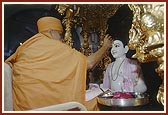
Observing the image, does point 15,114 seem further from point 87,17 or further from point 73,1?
point 87,17

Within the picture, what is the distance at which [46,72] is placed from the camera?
114 centimetres

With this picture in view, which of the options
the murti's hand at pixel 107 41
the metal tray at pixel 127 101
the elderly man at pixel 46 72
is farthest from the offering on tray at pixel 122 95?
the murti's hand at pixel 107 41

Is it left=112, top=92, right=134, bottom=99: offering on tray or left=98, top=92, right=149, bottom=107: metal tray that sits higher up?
left=112, top=92, right=134, bottom=99: offering on tray

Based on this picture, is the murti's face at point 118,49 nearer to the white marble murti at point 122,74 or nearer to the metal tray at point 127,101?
the white marble murti at point 122,74

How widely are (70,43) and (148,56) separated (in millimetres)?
570

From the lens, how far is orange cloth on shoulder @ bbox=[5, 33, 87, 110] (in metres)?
1.11

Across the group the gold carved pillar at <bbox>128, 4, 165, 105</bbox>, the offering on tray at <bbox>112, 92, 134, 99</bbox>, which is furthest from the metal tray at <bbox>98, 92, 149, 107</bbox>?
the gold carved pillar at <bbox>128, 4, 165, 105</bbox>

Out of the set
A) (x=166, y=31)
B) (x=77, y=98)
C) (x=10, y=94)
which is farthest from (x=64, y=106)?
(x=166, y=31)

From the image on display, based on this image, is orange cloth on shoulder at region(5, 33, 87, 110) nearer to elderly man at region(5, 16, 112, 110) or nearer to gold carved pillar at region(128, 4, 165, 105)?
elderly man at region(5, 16, 112, 110)

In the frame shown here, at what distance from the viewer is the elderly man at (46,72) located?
1109 millimetres

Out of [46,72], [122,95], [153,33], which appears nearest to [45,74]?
[46,72]

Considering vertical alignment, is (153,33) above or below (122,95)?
above

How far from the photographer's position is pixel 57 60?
1.16 meters

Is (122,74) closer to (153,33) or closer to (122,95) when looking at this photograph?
(122,95)
